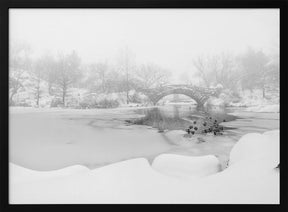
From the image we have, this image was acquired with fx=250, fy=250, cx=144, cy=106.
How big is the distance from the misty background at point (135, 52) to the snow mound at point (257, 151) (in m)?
0.24

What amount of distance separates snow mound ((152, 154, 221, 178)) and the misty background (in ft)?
1.28

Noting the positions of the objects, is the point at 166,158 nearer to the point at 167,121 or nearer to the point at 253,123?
the point at 167,121

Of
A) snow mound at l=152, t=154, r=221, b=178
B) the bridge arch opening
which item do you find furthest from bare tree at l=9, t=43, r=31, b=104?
snow mound at l=152, t=154, r=221, b=178

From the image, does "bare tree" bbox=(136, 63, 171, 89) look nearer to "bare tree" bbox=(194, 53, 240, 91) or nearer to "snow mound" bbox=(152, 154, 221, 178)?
"bare tree" bbox=(194, 53, 240, 91)

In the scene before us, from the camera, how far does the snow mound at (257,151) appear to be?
1.38m

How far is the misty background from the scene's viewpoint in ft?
4.57

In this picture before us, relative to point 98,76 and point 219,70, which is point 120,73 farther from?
point 219,70

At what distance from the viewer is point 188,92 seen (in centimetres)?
141

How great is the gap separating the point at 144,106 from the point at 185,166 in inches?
A: 15.9

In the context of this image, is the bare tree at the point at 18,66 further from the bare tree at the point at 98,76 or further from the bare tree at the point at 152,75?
the bare tree at the point at 152,75

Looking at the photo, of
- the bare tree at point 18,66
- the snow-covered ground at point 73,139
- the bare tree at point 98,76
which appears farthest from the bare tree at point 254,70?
the bare tree at point 18,66

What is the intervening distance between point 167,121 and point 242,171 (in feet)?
1.62
